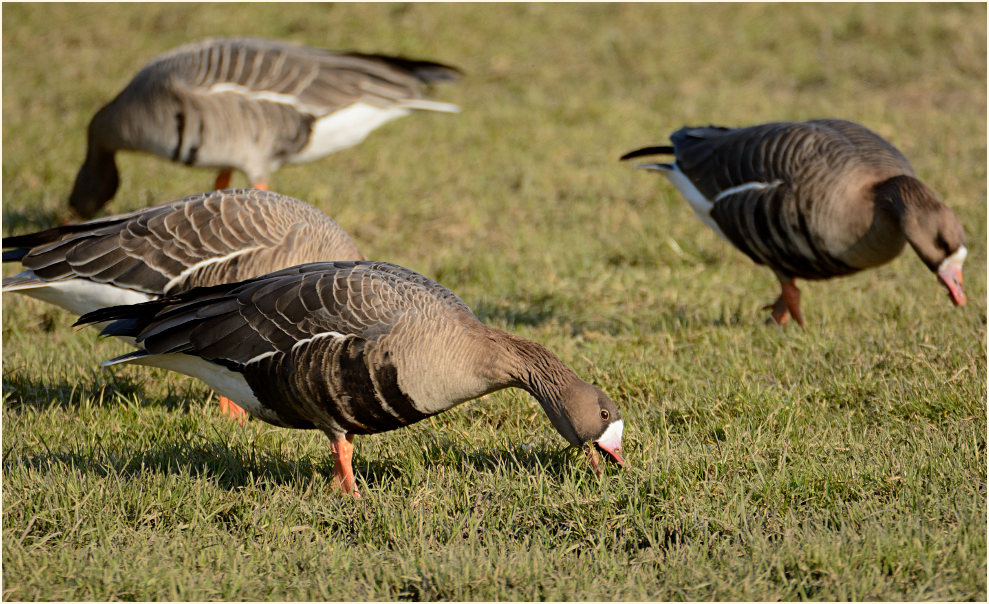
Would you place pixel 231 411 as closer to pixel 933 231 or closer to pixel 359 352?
pixel 359 352

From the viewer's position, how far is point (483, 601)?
11.6ft

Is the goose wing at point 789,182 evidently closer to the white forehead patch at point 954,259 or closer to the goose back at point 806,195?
the goose back at point 806,195

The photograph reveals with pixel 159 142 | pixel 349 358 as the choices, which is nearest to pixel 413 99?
pixel 159 142

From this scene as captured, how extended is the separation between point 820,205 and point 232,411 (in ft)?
12.4

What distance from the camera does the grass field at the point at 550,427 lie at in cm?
364

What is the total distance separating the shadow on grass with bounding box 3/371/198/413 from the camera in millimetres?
5379

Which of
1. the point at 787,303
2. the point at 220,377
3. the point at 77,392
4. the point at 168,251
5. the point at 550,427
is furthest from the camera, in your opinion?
the point at 787,303

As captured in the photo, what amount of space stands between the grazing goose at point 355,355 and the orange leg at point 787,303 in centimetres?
263

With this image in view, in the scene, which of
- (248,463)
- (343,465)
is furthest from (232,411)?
(343,465)

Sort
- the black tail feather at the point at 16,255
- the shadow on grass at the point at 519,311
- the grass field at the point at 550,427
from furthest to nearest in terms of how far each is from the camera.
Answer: the shadow on grass at the point at 519,311 → the black tail feather at the point at 16,255 → the grass field at the point at 550,427

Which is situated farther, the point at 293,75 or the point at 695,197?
the point at 293,75

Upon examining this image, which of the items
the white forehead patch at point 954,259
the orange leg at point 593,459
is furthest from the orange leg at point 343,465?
the white forehead patch at point 954,259

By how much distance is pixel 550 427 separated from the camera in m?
5.01

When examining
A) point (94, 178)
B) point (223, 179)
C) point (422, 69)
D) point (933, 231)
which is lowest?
point (94, 178)
